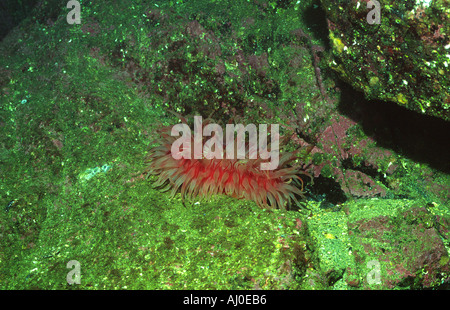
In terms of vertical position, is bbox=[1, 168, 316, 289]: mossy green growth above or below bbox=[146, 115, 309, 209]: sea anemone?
below

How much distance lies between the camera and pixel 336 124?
3.91 metres

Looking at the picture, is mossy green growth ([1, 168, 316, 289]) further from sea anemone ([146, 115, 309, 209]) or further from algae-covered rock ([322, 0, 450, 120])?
algae-covered rock ([322, 0, 450, 120])

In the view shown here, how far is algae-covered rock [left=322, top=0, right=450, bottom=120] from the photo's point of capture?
100.0 inches

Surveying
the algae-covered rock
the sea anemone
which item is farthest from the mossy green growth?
the algae-covered rock

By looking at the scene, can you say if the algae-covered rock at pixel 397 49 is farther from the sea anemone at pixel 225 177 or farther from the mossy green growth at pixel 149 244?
the mossy green growth at pixel 149 244

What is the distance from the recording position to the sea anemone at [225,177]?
10.9ft

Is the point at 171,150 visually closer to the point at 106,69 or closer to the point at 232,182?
the point at 232,182

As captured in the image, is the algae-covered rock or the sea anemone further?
the sea anemone

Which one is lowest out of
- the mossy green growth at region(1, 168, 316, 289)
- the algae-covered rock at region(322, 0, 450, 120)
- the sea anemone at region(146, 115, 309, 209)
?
the mossy green growth at region(1, 168, 316, 289)

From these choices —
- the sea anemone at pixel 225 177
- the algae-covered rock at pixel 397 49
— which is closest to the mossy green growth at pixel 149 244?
the sea anemone at pixel 225 177

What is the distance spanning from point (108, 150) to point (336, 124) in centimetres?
278

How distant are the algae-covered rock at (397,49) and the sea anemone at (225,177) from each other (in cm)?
111

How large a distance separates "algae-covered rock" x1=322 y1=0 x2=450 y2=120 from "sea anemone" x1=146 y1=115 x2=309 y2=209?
111 centimetres

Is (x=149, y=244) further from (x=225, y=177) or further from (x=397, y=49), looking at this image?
(x=397, y=49)
